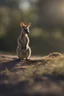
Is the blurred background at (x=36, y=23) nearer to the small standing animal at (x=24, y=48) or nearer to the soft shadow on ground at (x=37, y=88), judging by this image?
the small standing animal at (x=24, y=48)

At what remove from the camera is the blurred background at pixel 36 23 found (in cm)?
2583

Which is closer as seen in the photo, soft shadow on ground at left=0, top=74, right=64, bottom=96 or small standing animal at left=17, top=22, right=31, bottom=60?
soft shadow on ground at left=0, top=74, right=64, bottom=96

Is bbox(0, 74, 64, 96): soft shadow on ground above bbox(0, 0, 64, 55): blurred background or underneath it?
above

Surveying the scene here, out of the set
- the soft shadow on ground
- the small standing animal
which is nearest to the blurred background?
the small standing animal

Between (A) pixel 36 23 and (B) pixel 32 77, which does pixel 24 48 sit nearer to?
(B) pixel 32 77

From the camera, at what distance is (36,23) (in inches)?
1176

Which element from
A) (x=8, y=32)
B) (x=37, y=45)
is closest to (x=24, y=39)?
(x=37, y=45)

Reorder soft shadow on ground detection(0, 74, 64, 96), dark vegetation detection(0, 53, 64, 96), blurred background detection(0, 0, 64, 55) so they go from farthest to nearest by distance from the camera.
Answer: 1. blurred background detection(0, 0, 64, 55)
2. dark vegetation detection(0, 53, 64, 96)
3. soft shadow on ground detection(0, 74, 64, 96)

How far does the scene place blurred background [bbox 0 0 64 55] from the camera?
25828 millimetres

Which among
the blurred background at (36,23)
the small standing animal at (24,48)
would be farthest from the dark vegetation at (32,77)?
the blurred background at (36,23)

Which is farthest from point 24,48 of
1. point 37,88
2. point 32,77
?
point 37,88

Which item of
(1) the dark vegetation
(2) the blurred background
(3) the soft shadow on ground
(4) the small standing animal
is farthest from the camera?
(2) the blurred background

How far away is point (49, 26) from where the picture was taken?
1183 inches

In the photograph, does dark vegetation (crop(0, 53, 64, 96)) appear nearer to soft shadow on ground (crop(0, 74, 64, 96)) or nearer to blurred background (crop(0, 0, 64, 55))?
soft shadow on ground (crop(0, 74, 64, 96))
